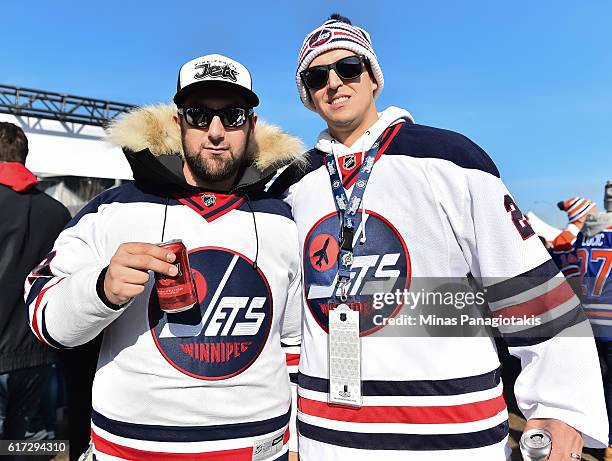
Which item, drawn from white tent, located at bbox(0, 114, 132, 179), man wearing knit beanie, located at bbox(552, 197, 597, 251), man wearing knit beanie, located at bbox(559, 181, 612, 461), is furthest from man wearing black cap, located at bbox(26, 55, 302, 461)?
white tent, located at bbox(0, 114, 132, 179)

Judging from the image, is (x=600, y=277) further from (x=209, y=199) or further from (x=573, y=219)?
(x=209, y=199)

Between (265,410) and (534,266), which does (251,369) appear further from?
(534,266)

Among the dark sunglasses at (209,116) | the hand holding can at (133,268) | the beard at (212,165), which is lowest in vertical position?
the hand holding can at (133,268)

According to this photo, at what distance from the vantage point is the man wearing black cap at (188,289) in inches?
74.9

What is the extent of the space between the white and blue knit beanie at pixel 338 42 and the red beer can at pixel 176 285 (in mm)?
1163

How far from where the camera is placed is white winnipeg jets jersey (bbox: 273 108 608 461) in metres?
1.81

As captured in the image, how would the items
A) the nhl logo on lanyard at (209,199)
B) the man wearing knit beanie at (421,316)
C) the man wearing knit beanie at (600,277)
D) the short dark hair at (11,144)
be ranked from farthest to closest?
the man wearing knit beanie at (600,277) → the short dark hair at (11,144) → the nhl logo on lanyard at (209,199) → the man wearing knit beanie at (421,316)

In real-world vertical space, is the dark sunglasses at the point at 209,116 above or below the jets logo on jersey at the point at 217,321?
above

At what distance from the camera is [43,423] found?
446 centimetres

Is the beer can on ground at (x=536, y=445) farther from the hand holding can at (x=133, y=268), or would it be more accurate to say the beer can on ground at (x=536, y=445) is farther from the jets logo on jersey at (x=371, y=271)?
the hand holding can at (x=133, y=268)

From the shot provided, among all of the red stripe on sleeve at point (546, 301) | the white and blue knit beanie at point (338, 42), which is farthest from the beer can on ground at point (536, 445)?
the white and blue knit beanie at point (338, 42)

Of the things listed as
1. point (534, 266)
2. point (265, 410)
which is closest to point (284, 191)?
point (265, 410)

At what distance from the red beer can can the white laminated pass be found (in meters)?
0.62

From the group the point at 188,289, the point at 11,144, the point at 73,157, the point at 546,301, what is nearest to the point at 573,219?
the point at 546,301
